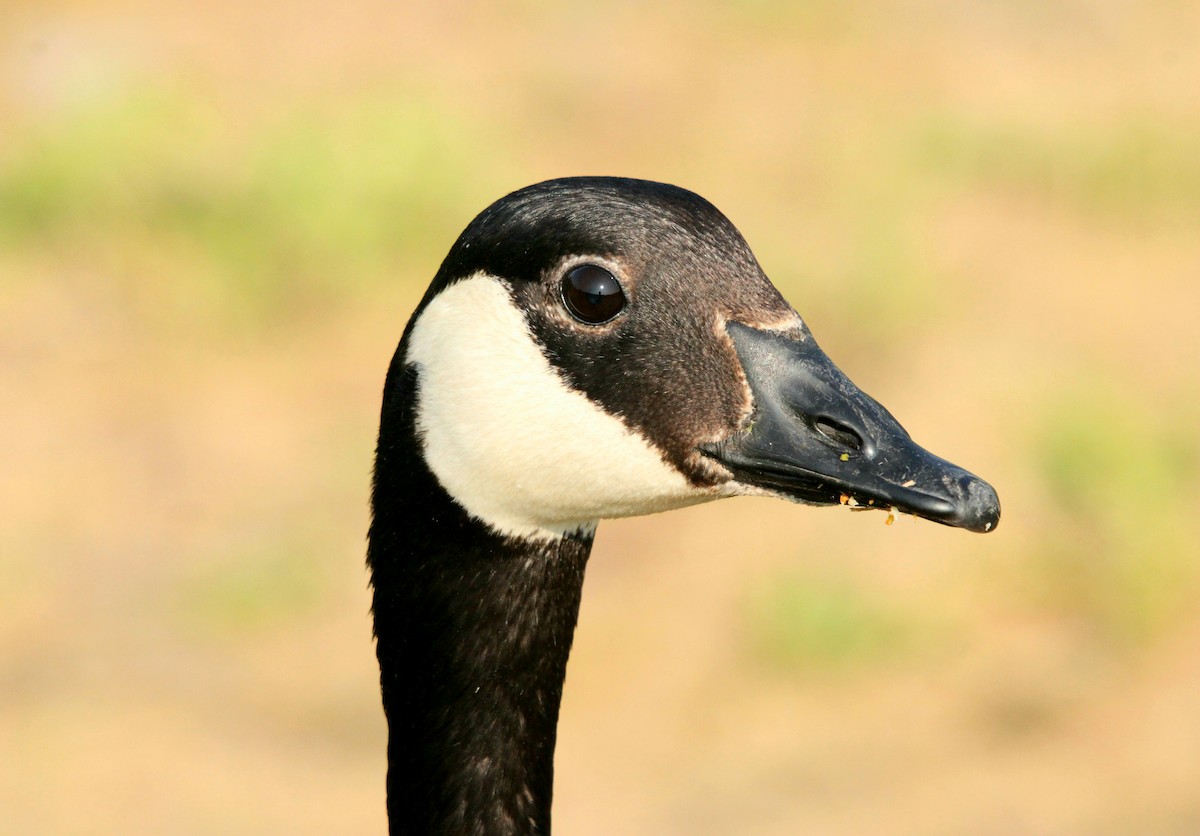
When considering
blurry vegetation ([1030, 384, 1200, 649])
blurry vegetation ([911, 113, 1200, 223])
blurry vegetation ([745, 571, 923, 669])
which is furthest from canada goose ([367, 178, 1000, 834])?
blurry vegetation ([911, 113, 1200, 223])

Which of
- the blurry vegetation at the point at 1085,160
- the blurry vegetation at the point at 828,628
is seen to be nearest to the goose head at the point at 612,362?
the blurry vegetation at the point at 828,628

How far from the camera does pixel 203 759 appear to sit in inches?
284

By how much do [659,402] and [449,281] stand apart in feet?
1.85

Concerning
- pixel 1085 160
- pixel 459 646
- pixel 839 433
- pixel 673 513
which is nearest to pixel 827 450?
pixel 839 433

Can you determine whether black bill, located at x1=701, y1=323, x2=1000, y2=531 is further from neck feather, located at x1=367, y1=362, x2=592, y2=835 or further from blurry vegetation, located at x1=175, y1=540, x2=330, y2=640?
blurry vegetation, located at x1=175, y1=540, x2=330, y2=640

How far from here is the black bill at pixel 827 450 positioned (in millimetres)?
3059

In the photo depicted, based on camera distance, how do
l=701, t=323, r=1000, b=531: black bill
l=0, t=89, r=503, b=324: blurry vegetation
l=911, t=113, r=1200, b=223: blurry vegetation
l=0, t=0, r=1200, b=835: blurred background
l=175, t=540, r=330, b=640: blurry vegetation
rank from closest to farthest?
l=701, t=323, r=1000, b=531: black bill < l=0, t=0, r=1200, b=835: blurred background < l=175, t=540, r=330, b=640: blurry vegetation < l=0, t=89, r=503, b=324: blurry vegetation < l=911, t=113, r=1200, b=223: blurry vegetation

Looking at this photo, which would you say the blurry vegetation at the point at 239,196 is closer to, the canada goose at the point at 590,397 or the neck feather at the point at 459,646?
the neck feather at the point at 459,646

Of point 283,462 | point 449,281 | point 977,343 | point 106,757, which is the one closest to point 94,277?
point 283,462

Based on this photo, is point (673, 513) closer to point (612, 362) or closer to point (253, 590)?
point (253, 590)

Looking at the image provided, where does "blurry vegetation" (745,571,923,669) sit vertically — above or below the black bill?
above

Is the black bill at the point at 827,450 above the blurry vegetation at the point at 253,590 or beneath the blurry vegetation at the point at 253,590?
beneath

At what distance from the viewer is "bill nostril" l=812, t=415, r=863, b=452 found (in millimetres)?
3191

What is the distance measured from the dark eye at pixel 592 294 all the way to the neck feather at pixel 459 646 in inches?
16.5
